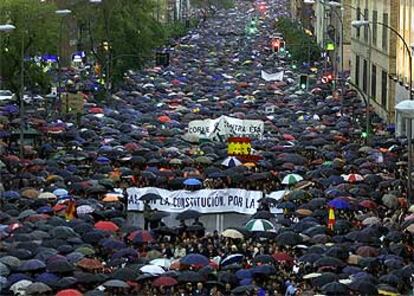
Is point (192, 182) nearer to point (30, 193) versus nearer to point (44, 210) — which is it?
point (30, 193)

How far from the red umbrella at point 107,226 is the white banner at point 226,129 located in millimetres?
21402

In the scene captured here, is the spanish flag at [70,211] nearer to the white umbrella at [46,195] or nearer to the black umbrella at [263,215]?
the white umbrella at [46,195]

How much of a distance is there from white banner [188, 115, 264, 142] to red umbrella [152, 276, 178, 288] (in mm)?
27392

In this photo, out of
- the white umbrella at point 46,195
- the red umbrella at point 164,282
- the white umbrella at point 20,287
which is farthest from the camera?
the white umbrella at point 46,195

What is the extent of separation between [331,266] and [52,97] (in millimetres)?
46467

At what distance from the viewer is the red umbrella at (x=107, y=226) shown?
121ft

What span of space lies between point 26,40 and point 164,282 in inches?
1570

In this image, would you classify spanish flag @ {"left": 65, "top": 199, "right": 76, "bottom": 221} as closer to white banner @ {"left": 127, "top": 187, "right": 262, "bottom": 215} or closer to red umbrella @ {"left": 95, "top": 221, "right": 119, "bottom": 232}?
red umbrella @ {"left": 95, "top": 221, "right": 119, "bottom": 232}

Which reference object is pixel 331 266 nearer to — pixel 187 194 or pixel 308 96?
pixel 187 194

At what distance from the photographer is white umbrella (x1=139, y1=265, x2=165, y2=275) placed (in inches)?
1249

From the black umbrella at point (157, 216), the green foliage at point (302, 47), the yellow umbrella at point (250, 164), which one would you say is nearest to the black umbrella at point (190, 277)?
the black umbrella at point (157, 216)

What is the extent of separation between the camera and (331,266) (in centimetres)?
3195

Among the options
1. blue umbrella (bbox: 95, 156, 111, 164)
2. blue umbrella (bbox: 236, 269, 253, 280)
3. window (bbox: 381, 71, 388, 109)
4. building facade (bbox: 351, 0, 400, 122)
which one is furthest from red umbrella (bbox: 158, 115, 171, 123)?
blue umbrella (bbox: 236, 269, 253, 280)

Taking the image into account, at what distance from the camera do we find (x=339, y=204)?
130 ft
